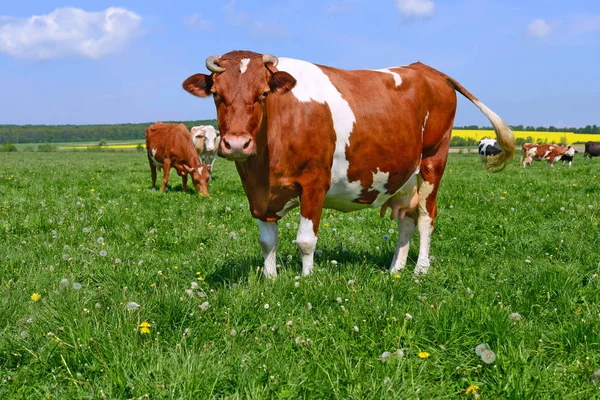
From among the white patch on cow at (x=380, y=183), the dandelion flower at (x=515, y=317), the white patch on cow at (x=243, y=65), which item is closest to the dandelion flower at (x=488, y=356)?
the dandelion flower at (x=515, y=317)

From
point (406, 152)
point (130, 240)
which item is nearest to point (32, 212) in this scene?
point (130, 240)

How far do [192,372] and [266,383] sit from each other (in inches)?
17.0

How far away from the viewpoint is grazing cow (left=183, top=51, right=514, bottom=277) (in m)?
4.17

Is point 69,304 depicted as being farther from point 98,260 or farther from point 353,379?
point 353,379

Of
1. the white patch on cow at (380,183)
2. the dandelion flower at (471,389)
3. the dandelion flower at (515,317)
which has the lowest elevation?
the dandelion flower at (471,389)

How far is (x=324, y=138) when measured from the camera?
4.75 meters

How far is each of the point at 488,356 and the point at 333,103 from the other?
109 inches

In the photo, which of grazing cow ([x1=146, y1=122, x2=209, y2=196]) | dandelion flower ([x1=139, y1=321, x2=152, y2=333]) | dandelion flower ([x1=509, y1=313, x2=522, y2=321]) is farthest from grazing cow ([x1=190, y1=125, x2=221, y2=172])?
dandelion flower ([x1=509, y1=313, x2=522, y2=321])

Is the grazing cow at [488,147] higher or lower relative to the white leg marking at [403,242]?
higher

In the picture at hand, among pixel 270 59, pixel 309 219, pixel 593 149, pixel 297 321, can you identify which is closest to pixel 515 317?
pixel 297 321

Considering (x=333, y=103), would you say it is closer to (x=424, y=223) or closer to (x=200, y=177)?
(x=424, y=223)

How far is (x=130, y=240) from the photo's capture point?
7137 millimetres

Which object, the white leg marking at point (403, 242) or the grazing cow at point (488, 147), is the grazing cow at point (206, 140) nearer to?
the white leg marking at point (403, 242)

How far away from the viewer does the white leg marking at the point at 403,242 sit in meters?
5.98
